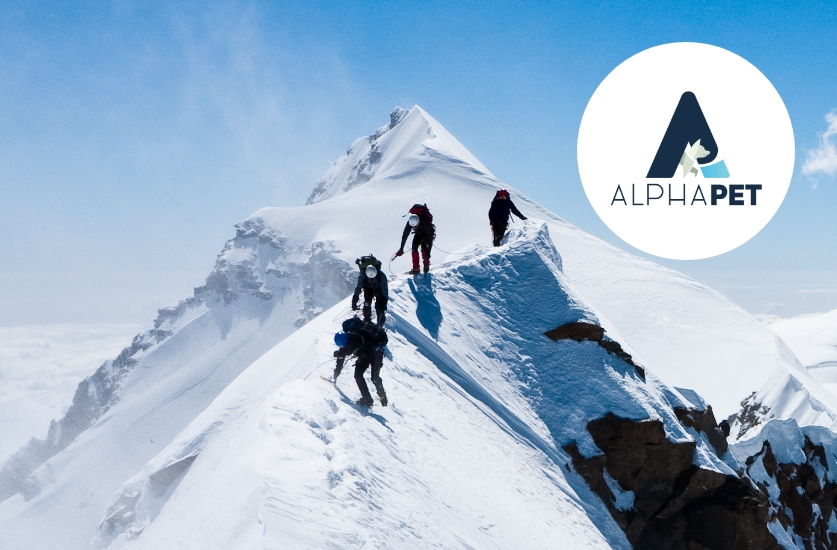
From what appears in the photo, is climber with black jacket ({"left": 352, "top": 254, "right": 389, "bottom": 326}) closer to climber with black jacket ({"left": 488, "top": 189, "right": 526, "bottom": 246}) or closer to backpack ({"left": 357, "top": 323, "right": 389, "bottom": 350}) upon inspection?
backpack ({"left": 357, "top": 323, "right": 389, "bottom": 350})

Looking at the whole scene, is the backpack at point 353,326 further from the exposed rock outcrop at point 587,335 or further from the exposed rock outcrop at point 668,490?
the exposed rock outcrop at point 587,335

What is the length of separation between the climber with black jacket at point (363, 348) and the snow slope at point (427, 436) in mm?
415

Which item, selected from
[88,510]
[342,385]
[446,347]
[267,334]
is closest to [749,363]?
[446,347]

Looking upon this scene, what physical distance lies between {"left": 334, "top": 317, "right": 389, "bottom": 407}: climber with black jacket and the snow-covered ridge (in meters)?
83.9

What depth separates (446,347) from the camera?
15.6 metres

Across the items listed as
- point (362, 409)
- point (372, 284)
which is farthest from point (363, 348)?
point (372, 284)

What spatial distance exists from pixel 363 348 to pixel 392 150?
11916cm

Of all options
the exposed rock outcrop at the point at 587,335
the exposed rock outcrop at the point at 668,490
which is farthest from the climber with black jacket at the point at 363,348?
the exposed rock outcrop at the point at 587,335

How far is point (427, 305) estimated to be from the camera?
16406mm

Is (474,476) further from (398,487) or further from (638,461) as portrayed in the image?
(638,461)

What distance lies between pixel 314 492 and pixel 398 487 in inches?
78.9

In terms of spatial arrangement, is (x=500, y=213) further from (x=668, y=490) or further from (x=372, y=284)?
(x=668, y=490)

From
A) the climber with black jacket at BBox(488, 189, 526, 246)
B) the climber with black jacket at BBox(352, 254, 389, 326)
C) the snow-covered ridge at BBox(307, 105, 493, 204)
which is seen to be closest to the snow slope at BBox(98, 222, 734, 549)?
the climber with black jacket at BBox(488, 189, 526, 246)

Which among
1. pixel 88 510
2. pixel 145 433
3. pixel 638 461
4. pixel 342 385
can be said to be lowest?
pixel 88 510
